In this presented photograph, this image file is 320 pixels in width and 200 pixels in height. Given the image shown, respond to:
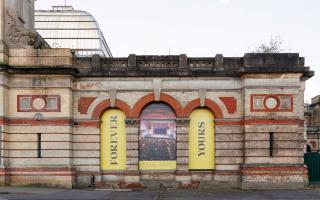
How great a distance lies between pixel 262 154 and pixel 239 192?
2777mm

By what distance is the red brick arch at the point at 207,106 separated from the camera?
29156 millimetres

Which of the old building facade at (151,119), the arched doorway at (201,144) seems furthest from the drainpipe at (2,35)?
the arched doorway at (201,144)

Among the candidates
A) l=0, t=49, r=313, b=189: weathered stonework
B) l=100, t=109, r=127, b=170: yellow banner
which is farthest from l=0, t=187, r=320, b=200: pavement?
l=100, t=109, r=127, b=170: yellow banner

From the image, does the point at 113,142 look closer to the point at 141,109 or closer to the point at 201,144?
the point at 141,109

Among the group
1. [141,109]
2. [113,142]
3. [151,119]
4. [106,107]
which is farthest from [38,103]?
[151,119]

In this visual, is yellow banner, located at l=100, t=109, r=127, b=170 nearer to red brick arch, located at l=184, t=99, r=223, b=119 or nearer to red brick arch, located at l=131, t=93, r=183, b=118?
red brick arch, located at l=131, t=93, r=183, b=118

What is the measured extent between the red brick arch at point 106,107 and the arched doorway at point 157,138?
0.87m

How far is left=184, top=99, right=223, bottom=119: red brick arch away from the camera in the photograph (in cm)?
2916

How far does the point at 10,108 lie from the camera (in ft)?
92.7

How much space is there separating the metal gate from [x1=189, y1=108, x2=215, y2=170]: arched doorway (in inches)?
223

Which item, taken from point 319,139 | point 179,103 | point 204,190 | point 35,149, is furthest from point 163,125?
point 319,139

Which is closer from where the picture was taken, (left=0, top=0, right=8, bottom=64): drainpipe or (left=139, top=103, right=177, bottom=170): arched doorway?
(left=0, top=0, right=8, bottom=64): drainpipe

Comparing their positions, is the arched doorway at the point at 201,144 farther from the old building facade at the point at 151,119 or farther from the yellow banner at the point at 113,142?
the yellow banner at the point at 113,142

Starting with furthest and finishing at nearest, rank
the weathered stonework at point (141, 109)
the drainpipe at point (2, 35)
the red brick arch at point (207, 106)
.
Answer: the red brick arch at point (207, 106) < the weathered stonework at point (141, 109) < the drainpipe at point (2, 35)
